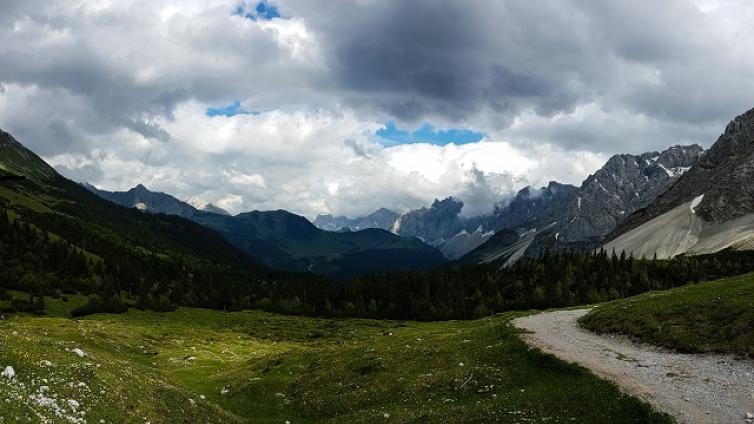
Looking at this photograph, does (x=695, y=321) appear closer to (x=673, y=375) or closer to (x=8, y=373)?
(x=673, y=375)

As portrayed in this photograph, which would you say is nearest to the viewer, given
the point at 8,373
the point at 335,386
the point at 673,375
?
the point at 8,373

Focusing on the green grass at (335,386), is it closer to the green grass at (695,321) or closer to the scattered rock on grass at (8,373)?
the scattered rock on grass at (8,373)

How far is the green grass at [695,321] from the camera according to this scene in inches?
1695

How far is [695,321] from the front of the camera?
4888cm

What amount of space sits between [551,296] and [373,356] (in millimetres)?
152145

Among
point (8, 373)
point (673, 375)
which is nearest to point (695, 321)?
point (673, 375)

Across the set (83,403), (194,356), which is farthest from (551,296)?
(83,403)

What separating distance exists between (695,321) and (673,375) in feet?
52.3

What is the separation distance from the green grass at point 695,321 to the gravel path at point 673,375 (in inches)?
65.0

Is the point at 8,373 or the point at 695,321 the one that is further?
the point at 695,321

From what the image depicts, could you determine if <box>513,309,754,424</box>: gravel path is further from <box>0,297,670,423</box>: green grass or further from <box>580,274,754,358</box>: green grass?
<box>0,297,670,423</box>: green grass

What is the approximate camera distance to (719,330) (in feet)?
147

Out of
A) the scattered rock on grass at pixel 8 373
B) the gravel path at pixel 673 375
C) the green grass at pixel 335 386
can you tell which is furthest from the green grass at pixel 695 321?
the scattered rock on grass at pixel 8 373

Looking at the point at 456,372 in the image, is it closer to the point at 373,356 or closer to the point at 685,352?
the point at 373,356
